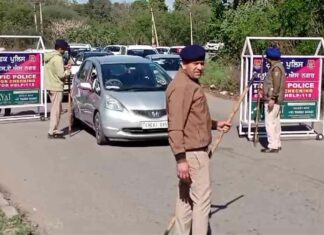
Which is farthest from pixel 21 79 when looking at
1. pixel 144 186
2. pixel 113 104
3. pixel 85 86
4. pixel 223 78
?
pixel 223 78

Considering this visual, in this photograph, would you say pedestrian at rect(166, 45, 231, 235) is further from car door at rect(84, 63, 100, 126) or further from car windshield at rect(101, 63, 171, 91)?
car door at rect(84, 63, 100, 126)

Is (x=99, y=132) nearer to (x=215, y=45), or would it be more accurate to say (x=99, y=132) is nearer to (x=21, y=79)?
(x=21, y=79)

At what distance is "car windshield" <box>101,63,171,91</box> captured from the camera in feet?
41.5

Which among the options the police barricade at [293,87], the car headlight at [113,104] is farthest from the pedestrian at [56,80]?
the police barricade at [293,87]

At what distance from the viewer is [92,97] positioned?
12984mm

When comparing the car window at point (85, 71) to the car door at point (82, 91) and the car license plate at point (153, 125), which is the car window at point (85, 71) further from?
the car license plate at point (153, 125)

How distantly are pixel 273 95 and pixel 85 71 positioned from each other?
4.50m

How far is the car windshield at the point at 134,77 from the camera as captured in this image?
1266cm

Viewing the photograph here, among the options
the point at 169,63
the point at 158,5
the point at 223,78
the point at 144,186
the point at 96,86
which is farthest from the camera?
the point at 158,5

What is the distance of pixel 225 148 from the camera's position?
40.2 ft

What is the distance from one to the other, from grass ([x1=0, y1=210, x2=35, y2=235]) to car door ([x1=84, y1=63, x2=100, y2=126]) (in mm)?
5710

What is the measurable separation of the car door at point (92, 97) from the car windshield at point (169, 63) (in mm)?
11271

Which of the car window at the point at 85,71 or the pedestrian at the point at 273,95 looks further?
the car window at the point at 85,71

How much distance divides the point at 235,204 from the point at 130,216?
135 cm
